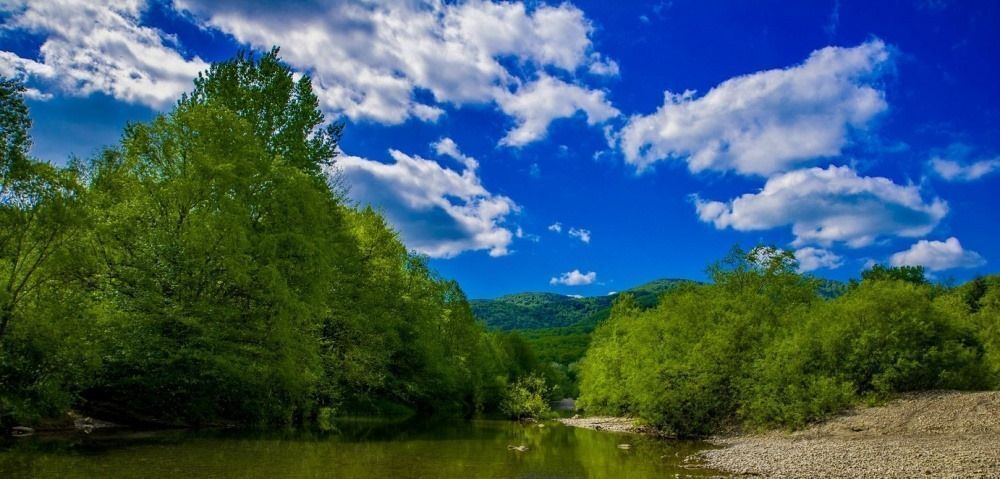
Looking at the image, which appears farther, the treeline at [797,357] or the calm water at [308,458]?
the treeline at [797,357]

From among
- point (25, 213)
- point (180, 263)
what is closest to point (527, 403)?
point (180, 263)

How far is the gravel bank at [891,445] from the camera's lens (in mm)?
20281

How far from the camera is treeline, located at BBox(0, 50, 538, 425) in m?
22.3

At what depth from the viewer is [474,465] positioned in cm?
2262

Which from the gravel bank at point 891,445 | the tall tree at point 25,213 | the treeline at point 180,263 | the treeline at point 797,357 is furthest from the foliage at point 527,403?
the tall tree at point 25,213

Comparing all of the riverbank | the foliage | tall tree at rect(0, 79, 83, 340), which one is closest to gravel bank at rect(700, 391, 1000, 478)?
the riverbank

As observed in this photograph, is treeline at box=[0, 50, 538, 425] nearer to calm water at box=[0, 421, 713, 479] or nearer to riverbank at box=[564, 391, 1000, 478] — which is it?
calm water at box=[0, 421, 713, 479]

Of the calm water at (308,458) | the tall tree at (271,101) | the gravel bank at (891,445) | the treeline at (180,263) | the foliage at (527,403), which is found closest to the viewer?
the calm water at (308,458)

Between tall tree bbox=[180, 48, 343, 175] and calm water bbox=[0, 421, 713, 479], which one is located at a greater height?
tall tree bbox=[180, 48, 343, 175]

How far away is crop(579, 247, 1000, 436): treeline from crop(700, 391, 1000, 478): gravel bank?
210 cm

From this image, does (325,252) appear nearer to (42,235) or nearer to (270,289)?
(270,289)

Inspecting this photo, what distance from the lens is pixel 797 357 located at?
38562 mm

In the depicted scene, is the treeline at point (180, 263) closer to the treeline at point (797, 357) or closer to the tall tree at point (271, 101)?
the tall tree at point (271, 101)

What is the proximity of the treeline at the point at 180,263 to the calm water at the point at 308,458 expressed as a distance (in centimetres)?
288
